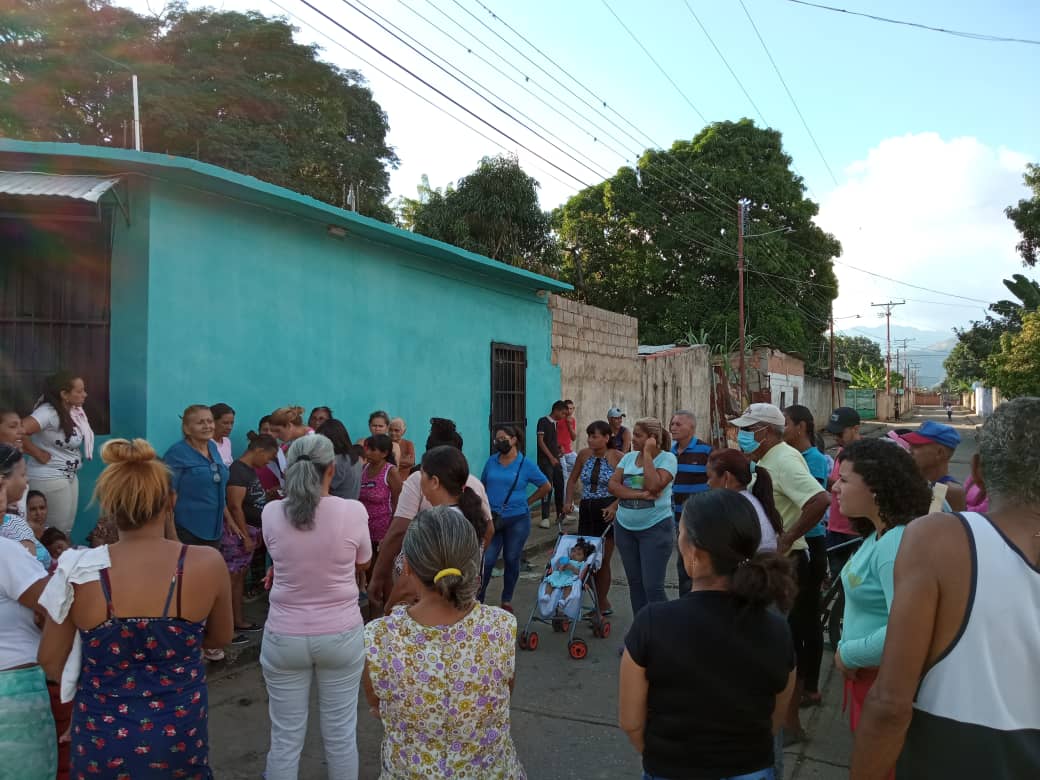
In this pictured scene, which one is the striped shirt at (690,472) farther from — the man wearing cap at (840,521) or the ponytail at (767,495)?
the ponytail at (767,495)

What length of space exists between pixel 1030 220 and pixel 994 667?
1471 inches

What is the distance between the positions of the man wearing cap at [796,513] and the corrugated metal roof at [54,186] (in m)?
4.83

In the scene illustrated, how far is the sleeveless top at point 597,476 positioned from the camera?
664cm

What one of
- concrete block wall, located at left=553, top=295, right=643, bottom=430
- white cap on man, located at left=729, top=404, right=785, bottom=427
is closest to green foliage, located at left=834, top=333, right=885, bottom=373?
concrete block wall, located at left=553, top=295, right=643, bottom=430

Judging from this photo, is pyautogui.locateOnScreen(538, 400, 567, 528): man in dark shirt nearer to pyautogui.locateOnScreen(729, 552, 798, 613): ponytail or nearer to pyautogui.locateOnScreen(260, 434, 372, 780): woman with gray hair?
pyautogui.locateOnScreen(260, 434, 372, 780): woman with gray hair

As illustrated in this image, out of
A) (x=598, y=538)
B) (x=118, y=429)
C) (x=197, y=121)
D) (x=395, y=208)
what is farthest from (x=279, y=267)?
(x=395, y=208)

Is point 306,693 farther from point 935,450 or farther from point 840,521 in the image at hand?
point 840,521

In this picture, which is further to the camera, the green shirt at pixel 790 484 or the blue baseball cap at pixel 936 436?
the green shirt at pixel 790 484

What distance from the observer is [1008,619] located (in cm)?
174

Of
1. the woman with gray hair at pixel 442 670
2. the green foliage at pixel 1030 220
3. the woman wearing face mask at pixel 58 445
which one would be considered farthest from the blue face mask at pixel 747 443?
the green foliage at pixel 1030 220

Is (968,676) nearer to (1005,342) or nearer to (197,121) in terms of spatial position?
(197,121)

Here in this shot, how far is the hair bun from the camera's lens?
252cm

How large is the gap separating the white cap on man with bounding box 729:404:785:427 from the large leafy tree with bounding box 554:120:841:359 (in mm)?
23334

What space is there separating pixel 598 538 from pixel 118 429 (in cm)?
397
